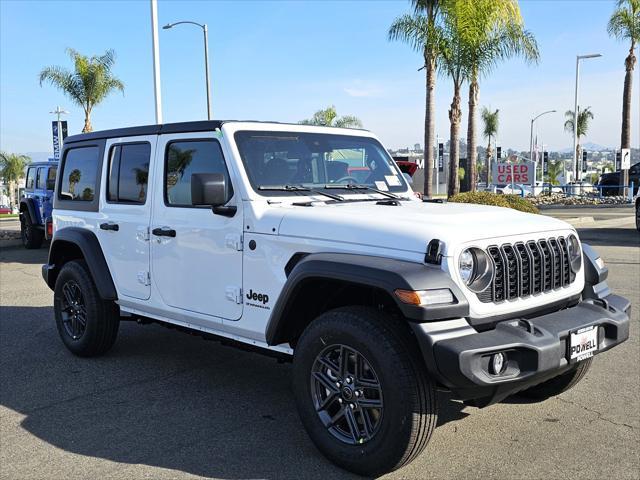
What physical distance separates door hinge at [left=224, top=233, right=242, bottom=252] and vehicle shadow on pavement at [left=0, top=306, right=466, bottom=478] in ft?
3.80

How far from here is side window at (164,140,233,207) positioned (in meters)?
4.34

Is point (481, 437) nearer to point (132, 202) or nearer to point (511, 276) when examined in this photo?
point (511, 276)

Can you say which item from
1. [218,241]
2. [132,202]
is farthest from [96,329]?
[218,241]

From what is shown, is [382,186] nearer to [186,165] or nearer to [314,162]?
[314,162]

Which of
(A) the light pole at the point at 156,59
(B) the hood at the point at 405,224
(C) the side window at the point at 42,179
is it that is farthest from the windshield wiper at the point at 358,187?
(A) the light pole at the point at 156,59

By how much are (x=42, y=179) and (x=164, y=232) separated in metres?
10.8

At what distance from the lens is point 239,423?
13.6ft

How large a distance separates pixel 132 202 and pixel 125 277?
0.60 metres

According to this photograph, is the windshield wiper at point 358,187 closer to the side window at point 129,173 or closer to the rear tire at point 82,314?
the side window at point 129,173

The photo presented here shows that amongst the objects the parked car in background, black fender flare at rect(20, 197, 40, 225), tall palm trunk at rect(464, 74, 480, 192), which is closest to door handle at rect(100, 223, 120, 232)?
black fender flare at rect(20, 197, 40, 225)

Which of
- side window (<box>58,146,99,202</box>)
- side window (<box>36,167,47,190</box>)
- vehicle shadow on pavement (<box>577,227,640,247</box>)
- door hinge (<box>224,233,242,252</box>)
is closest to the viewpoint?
door hinge (<box>224,233,242,252</box>)

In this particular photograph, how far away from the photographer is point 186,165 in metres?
4.58

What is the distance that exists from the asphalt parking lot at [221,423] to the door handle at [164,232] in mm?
1193

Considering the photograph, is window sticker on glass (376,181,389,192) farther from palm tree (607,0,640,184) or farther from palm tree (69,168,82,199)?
palm tree (607,0,640,184)
